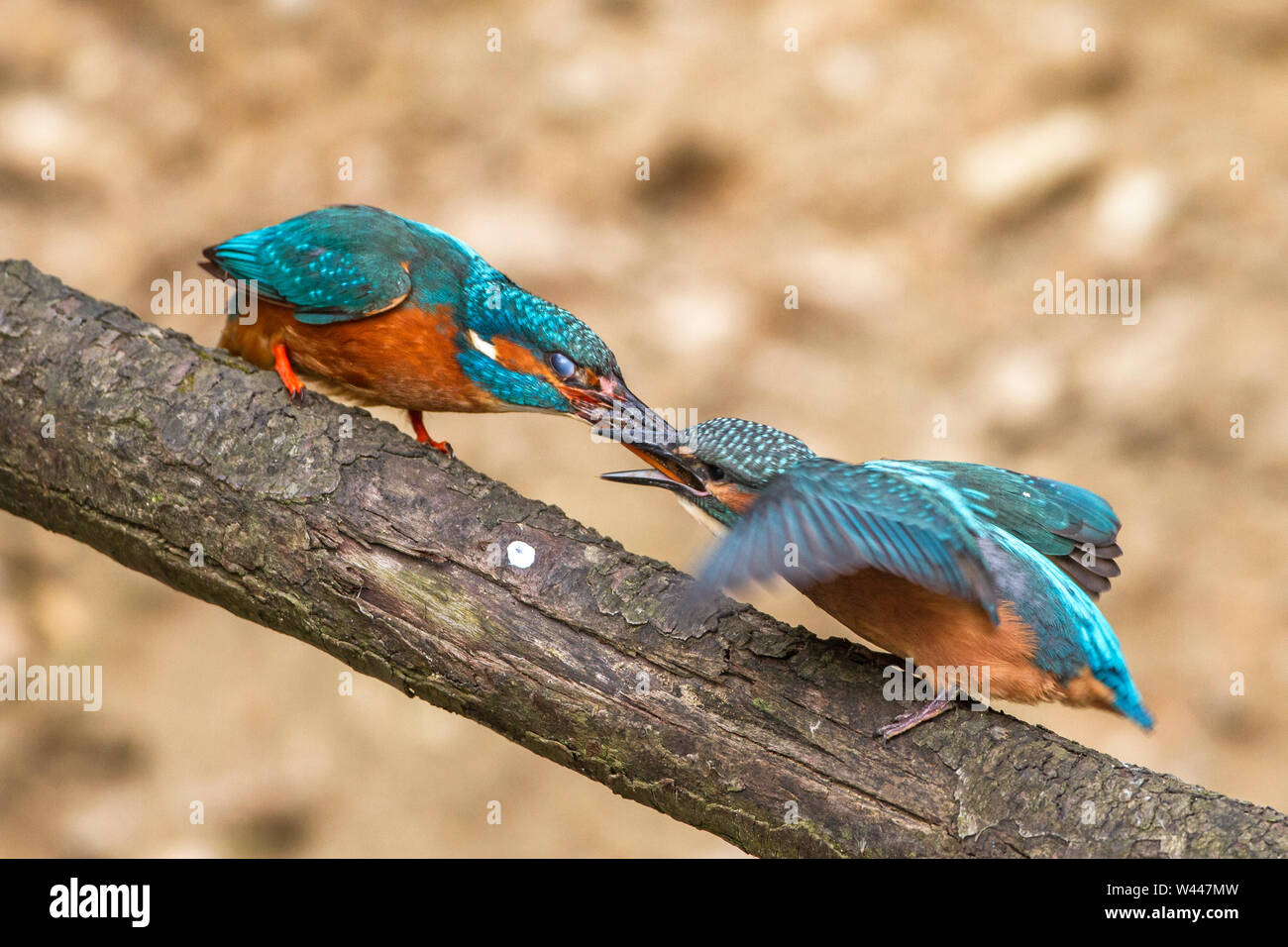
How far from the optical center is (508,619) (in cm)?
215

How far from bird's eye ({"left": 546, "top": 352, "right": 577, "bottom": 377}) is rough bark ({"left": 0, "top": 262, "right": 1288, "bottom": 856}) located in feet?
1.37

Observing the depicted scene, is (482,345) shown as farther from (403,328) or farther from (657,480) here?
(657,480)

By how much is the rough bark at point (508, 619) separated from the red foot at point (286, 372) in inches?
1.9

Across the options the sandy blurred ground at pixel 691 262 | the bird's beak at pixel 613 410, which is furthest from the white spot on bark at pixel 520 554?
the sandy blurred ground at pixel 691 262

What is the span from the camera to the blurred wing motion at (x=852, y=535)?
1.78 meters

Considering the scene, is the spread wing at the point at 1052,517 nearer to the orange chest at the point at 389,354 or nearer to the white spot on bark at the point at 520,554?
the white spot on bark at the point at 520,554

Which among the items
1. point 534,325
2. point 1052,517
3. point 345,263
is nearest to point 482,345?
point 534,325

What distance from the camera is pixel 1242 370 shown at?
4.89m

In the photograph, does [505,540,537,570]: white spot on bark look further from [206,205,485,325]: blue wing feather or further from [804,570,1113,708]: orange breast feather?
[206,205,485,325]: blue wing feather

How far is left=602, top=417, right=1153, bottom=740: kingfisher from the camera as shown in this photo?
1852 mm

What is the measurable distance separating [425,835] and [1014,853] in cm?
341

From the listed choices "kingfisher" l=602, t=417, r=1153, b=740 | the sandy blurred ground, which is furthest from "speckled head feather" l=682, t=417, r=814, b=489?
the sandy blurred ground
